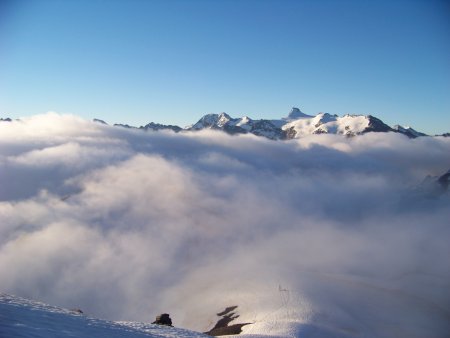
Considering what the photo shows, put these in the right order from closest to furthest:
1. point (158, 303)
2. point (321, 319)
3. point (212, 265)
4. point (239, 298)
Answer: point (321, 319) → point (239, 298) → point (158, 303) → point (212, 265)

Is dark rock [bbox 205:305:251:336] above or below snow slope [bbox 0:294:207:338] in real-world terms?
below

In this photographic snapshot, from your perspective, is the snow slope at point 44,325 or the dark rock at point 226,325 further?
the dark rock at point 226,325

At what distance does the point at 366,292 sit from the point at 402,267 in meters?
60.8

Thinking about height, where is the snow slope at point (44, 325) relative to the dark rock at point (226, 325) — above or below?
above

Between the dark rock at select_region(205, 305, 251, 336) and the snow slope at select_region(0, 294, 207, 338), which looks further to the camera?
the dark rock at select_region(205, 305, 251, 336)

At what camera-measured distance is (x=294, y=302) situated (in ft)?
361

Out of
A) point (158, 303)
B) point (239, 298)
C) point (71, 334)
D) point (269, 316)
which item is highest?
point (71, 334)

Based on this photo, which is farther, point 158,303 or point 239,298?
point 158,303

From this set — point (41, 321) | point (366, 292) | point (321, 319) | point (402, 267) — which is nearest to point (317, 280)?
point (366, 292)

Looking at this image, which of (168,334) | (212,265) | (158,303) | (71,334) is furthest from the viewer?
(212,265)

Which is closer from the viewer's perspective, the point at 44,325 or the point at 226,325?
the point at 44,325

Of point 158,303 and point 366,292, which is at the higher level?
point 366,292

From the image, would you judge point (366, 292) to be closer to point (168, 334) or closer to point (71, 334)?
point (168, 334)

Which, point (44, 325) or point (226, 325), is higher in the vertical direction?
point (44, 325)
